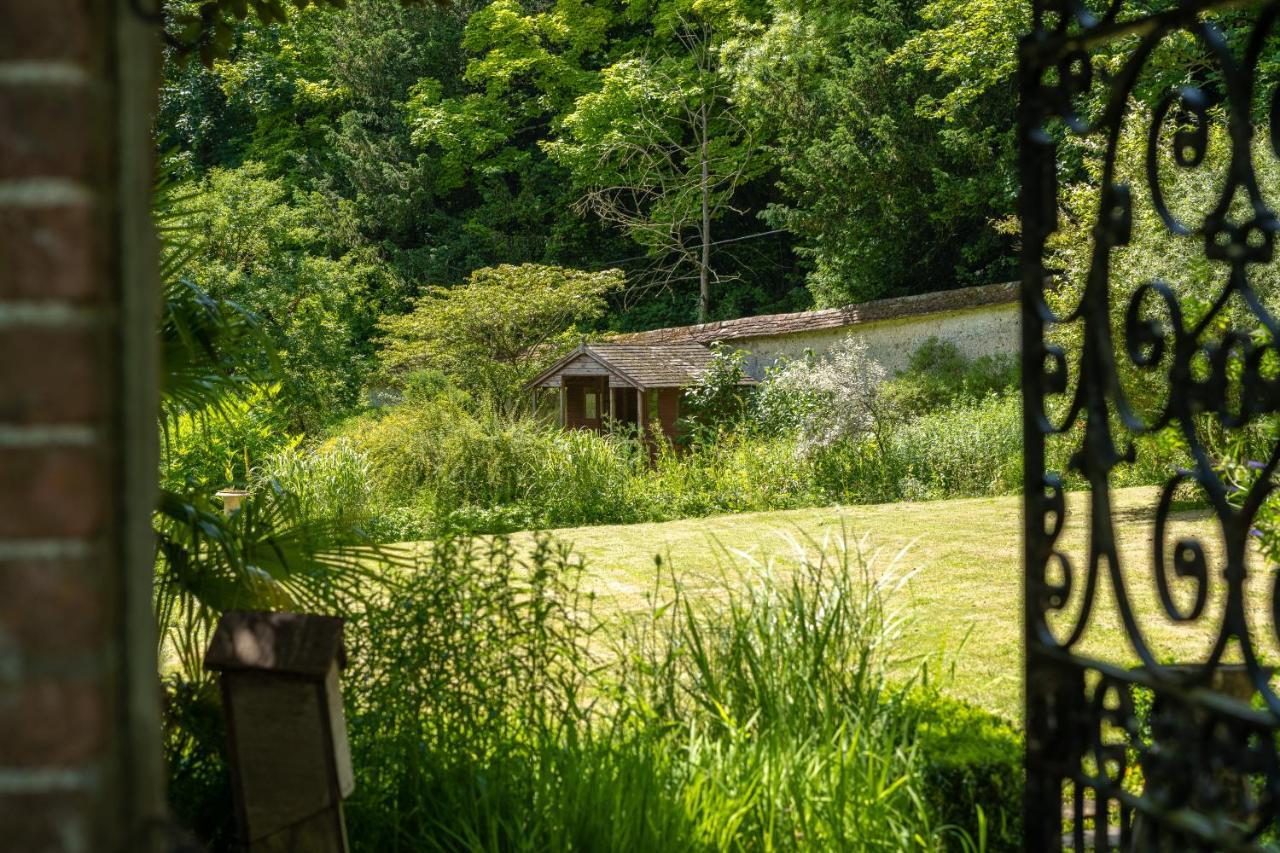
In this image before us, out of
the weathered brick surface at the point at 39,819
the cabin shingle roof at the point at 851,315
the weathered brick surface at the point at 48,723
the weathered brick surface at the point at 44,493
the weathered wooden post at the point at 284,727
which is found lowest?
the weathered wooden post at the point at 284,727

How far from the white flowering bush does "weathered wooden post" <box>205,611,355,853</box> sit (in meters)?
12.3

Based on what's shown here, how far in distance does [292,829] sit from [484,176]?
2956cm

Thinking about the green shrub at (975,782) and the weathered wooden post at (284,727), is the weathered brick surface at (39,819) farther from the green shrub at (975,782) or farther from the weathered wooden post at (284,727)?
the green shrub at (975,782)

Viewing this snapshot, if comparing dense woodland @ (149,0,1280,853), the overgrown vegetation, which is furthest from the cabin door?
the overgrown vegetation

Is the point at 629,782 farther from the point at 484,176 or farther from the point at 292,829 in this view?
the point at 484,176

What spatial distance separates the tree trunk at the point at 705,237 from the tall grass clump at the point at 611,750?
76.5ft

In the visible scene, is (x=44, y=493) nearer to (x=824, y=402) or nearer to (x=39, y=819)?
(x=39, y=819)

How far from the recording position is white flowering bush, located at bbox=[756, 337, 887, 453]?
1499 cm

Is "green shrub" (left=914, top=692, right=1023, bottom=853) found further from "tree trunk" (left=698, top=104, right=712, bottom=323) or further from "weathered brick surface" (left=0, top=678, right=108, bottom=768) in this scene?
"tree trunk" (left=698, top=104, right=712, bottom=323)

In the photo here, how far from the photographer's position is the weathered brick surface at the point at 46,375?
840mm

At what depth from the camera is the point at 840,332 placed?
64.6 ft

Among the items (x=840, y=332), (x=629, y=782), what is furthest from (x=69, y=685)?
(x=840, y=332)

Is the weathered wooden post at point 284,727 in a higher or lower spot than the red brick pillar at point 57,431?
lower

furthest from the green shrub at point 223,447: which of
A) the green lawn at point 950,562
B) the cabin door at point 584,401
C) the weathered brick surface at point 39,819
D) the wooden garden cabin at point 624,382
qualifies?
the weathered brick surface at point 39,819
